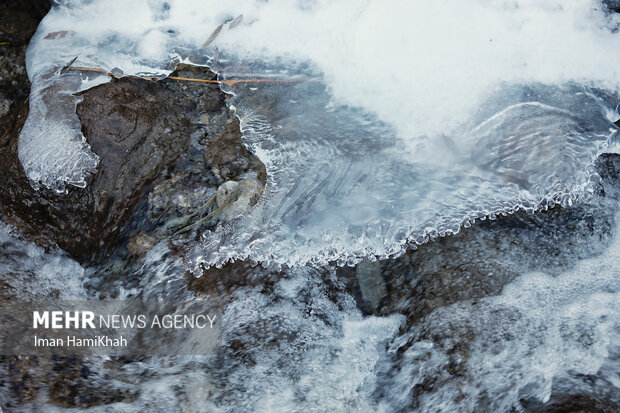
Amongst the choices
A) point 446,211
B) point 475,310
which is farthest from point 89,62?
point 475,310

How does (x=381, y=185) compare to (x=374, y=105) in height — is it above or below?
below

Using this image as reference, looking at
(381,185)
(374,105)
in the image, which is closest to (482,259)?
(381,185)

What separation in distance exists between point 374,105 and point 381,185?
19.0 inches

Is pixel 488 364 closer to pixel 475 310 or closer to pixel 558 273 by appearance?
pixel 475 310

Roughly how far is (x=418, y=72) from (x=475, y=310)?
4.27 feet

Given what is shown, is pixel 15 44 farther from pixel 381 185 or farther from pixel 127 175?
pixel 381 185

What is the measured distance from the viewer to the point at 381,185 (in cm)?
254

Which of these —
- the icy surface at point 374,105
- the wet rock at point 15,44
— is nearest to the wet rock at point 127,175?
the icy surface at point 374,105

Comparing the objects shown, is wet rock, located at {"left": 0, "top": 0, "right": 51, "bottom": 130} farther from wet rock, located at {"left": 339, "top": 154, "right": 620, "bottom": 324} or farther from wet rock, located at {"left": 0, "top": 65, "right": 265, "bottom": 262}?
wet rock, located at {"left": 339, "top": 154, "right": 620, "bottom": 324}

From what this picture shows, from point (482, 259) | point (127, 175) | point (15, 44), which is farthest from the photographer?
point (15, 44)

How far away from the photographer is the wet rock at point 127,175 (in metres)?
2.62

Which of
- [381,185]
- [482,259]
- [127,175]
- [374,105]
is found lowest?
[127,175]

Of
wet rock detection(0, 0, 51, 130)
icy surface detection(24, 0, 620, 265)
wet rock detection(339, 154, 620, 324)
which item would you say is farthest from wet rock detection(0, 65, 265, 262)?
wet rock detection(339, 154, 620, 324)

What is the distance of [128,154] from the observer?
2658 millimetres
